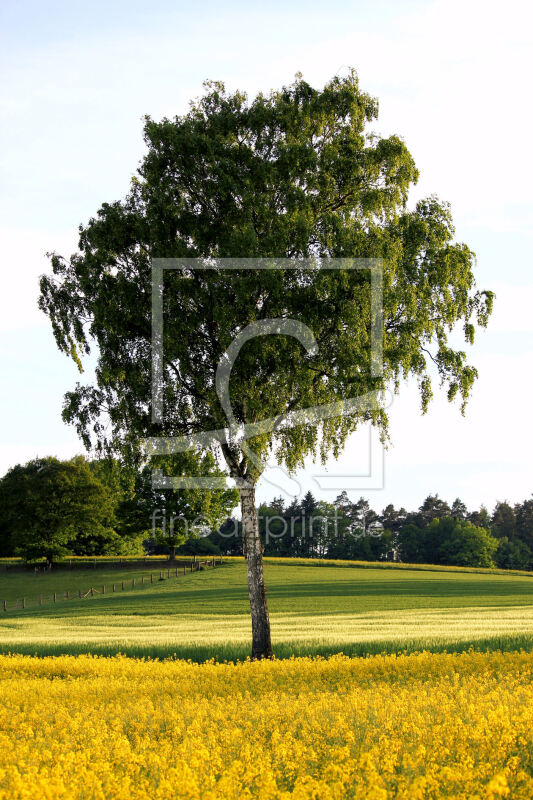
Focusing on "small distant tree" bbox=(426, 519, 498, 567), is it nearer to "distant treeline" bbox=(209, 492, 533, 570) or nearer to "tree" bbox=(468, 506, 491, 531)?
"distant treeline" bbox=(209, 492, 533, 570)

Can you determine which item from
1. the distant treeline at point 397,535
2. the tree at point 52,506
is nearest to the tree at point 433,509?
the distant treeline at point 397,535

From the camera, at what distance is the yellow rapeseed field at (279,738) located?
5957 millimetres

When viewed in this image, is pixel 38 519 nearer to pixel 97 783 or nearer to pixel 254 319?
pixel 254 319

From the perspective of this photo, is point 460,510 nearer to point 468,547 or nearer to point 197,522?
point 468,547

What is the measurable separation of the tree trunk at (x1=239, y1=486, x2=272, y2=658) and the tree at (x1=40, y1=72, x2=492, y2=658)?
0.16ft

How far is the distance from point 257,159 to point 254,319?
4961mm

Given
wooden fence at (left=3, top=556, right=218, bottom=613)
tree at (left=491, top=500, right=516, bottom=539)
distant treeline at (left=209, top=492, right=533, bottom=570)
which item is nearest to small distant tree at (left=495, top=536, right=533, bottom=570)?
distant treeline at (left=209, top=492, right=533, bottom=570)

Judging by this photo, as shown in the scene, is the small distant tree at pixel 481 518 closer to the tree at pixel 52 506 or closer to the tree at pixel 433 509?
the tree at pixel 433 509

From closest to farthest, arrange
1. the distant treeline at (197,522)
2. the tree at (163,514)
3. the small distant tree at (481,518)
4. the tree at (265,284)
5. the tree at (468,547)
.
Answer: the tree at (265,284)
the distant treeline at (197,522)
the tree at (163,514)
the tree at (468,547)
the small distant tree at (481,518)

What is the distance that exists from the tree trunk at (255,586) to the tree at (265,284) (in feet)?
0.16

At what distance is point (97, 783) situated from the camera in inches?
241

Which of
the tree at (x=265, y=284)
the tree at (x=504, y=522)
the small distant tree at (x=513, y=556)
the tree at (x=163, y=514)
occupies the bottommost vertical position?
the small distant tree at (x=513, y=556)

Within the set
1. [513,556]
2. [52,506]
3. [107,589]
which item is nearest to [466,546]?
[513,556]

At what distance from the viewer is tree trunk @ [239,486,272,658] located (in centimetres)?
1948
